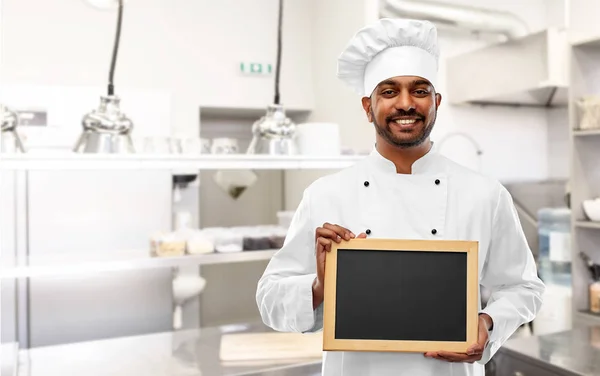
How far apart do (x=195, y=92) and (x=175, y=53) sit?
0.26 m

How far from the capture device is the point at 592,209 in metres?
2.49

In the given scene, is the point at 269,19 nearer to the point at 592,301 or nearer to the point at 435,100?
the point at 592,301

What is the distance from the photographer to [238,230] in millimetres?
2254

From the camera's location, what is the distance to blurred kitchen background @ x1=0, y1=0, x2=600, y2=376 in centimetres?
209

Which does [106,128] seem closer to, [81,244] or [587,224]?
[81,244]

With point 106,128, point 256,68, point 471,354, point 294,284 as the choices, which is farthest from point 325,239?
point 256,68

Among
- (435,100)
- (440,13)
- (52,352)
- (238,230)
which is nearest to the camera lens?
(435,100)

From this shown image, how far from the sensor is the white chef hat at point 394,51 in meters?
1.11

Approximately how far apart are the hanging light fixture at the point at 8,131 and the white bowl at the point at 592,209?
7.55 feet

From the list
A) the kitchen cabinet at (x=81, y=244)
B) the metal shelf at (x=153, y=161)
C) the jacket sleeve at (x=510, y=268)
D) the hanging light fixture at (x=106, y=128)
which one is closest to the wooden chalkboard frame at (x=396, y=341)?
the jacket sleeve at (x=510, y=268)

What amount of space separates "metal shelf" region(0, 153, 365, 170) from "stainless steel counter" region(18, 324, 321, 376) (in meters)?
0.62

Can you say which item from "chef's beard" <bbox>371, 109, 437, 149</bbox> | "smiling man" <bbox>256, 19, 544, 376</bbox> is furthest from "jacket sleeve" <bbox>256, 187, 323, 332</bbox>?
"chef's beard" <bbox>371, 109, 437, 149</bbox>

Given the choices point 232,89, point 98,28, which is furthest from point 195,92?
point 98,28

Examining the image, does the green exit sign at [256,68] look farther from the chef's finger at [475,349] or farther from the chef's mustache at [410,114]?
the chef's finger at [475,349]
